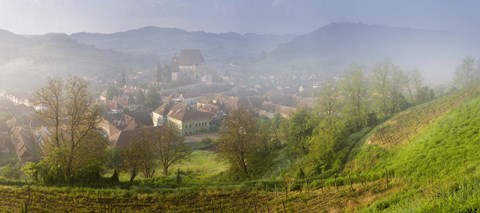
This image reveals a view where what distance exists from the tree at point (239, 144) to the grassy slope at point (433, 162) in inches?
384

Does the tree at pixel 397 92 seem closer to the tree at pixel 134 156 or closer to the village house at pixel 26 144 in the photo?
the tree at pixel 134 156

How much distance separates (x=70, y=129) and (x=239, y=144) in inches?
504

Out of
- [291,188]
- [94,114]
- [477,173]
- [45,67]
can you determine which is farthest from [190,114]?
[45,67]

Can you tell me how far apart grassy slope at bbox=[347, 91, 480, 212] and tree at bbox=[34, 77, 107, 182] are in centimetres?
1539

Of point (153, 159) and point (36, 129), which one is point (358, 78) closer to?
point (153, 159)

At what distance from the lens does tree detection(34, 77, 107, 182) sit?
22.5m

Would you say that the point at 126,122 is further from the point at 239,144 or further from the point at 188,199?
the point at 188,199

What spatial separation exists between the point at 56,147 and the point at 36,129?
1724 inches

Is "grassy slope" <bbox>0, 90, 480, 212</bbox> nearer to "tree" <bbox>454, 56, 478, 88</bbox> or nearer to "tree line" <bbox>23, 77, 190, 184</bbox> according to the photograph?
"tree line" <bbox>23, 77, 190, 184</bbox>

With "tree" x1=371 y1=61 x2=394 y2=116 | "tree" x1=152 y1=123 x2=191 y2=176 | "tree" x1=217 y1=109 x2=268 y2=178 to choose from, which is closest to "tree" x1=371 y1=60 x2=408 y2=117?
"tree" x1=371 y1=61 x2=394 y2=116

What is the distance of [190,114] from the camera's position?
7150cm

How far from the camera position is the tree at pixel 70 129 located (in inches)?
886

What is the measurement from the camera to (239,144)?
104ft

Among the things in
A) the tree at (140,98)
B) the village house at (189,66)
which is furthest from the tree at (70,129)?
the village house at (189,66)
